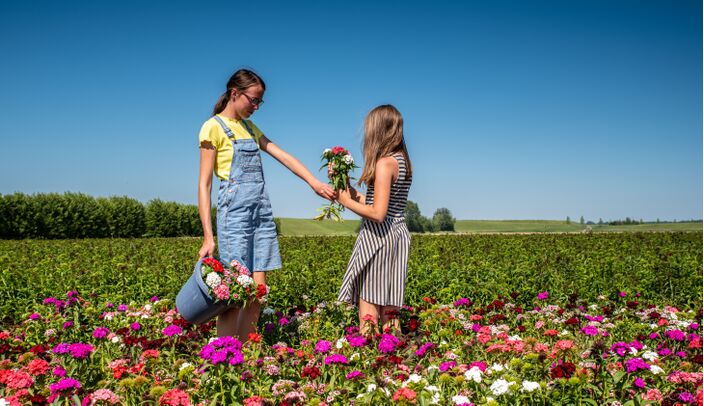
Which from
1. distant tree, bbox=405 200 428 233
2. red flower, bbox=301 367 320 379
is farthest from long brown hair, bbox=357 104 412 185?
distant tree, bbox=405 200 428 233

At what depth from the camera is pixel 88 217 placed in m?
28.7

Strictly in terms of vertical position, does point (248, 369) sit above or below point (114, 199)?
below

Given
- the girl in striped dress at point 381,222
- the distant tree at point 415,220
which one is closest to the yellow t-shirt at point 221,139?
the girl in striped dress at point 381,222

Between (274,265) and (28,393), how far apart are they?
5.75 ft

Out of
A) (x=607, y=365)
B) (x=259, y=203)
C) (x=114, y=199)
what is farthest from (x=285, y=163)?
(x=114, y=199)

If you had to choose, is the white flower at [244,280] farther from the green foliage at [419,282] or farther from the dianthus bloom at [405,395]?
the green foliage at [419,282]

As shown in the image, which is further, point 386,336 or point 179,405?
point 386,336

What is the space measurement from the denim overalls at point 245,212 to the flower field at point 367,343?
708 millimetres

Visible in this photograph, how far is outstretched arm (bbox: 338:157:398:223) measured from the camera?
3846 millimetres

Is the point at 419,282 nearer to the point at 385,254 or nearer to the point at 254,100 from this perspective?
the point at 385,254

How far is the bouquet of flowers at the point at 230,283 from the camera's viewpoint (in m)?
3.51

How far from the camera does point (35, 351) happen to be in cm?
330

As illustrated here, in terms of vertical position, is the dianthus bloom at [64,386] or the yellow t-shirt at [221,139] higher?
the yellow t-shirt at [221,139]

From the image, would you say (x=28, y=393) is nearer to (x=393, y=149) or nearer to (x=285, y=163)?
(x=285, y=163)
